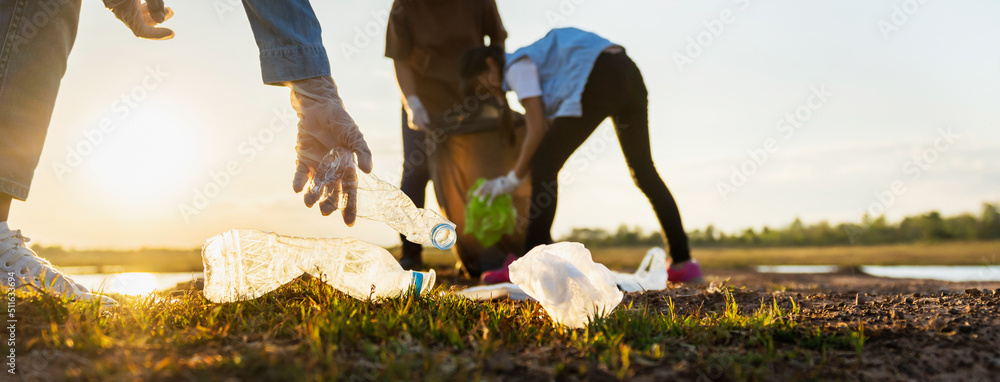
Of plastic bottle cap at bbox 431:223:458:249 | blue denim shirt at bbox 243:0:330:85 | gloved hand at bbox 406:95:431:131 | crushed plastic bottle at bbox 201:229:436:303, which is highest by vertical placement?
gloved hand at bbox 406:95:431:131

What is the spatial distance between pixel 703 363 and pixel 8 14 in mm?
2951

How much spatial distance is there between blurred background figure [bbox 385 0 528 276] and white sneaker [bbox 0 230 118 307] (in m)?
2.92

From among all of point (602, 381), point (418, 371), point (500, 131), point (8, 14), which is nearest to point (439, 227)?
point (418, 371)

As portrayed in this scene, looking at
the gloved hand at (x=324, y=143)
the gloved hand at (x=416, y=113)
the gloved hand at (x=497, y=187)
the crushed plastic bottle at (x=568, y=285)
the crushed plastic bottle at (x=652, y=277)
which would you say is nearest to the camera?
the crushed plastic bottle at (x=568, y=285)

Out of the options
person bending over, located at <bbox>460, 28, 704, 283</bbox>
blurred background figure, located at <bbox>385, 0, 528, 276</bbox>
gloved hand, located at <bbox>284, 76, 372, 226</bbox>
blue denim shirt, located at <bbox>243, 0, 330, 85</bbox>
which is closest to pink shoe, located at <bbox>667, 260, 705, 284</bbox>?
person bending over, located at <bbox>460, 28, 704, 283</bbox>

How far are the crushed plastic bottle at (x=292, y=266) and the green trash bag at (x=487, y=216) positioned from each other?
2518 mm

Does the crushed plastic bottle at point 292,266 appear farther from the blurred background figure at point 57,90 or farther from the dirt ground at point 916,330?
the dirt ground at point 916,330

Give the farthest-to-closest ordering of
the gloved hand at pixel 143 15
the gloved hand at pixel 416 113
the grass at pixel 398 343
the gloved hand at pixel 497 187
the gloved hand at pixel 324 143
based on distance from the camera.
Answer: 1. the gloved hand at pixel 416 113
2. the gloved hand at pixel 497 187
3. the gloved hand at pixel 143 15
4. the gloved hand at pixel 324 143
5. the grass at pixel 398 343

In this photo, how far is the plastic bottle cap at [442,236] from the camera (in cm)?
210

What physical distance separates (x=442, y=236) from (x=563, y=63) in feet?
8.39

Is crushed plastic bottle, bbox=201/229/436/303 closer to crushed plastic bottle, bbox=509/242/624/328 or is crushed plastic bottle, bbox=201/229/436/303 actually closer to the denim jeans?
crushed plastic bottle, bbox=509/242/624/328

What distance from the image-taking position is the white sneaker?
7.32 feet

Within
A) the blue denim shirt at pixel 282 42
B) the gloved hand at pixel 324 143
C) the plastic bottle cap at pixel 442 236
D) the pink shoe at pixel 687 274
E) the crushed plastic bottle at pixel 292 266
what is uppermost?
the blue denim shirt at pixel 282 42

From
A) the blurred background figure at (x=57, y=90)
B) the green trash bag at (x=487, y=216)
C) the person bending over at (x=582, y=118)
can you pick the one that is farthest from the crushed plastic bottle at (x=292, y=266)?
the green trash bag at (x=487, y=216)
